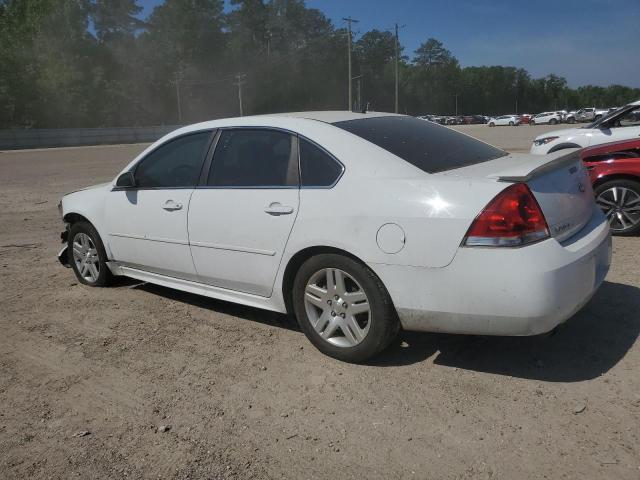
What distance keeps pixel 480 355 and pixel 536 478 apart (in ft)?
4.05

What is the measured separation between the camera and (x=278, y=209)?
3711mm

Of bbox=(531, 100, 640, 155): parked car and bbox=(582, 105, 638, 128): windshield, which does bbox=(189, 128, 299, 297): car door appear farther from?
bbox=(582, 105, 638, 128): windshield

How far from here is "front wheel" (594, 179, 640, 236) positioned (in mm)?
6391

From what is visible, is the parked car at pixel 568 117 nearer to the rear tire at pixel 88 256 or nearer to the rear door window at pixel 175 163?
the rear tire at pixel 88 256

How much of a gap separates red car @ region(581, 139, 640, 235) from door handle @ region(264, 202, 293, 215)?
412cm

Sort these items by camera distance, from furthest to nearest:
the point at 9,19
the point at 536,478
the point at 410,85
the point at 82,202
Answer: the point at 410,85 → the point at 9,19 → the point at 82,202 → the point at 536,478

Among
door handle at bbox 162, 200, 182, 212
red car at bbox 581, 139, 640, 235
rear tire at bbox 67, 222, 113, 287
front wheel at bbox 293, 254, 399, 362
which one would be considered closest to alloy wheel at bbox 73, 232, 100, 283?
rear tire at bbox 67, 222, 113, 287

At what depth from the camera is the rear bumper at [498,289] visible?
2947mm

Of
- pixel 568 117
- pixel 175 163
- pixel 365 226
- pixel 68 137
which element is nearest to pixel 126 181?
pixel 175 163

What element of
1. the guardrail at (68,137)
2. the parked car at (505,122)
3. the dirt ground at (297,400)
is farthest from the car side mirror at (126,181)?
the parked car at (505,122)

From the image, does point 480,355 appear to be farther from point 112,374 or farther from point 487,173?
point 112,374

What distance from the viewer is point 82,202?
530 cm

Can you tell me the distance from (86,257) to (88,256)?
4 cm

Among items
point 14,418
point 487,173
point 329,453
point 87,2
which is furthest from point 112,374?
point 87,2
